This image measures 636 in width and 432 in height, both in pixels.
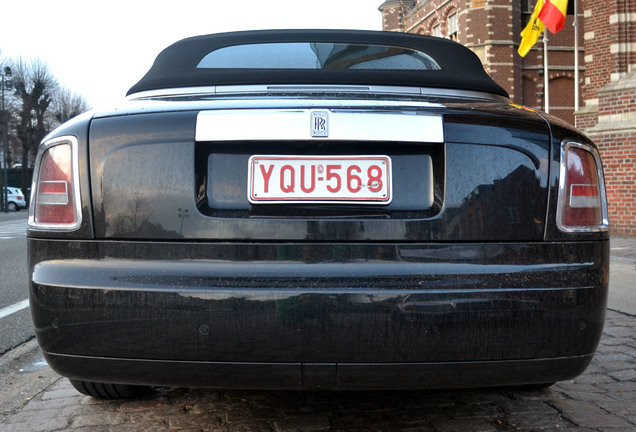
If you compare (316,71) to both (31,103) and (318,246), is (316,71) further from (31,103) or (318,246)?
(31,103)

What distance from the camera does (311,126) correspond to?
2.01 metres

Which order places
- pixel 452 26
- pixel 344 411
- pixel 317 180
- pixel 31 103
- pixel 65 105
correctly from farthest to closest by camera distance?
pixel 65 105
pixel 31 103
pixel 452 26
pixel 344 411
pixel 317 180

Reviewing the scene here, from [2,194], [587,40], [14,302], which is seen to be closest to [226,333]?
[14,302]

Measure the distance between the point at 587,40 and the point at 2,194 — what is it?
122 feet

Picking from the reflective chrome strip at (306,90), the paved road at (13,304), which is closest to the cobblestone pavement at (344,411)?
the reflective chrome strip at (306,90)

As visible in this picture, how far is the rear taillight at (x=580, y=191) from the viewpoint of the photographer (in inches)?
82.0

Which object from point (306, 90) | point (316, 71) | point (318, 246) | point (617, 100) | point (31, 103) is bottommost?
point (318, 246)

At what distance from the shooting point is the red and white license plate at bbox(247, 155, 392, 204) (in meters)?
1.99

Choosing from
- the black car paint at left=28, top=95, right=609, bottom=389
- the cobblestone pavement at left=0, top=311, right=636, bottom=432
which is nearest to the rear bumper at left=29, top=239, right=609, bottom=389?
the black car paint at left=28, top=95, right=609, bottom=389

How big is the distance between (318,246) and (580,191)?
3.00 feet

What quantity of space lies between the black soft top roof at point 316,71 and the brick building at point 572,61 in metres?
10.9

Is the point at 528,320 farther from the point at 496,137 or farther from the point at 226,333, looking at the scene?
the point at 226,333

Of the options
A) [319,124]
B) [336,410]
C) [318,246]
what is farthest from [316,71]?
[336,410]

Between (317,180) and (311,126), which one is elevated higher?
(311,126)
